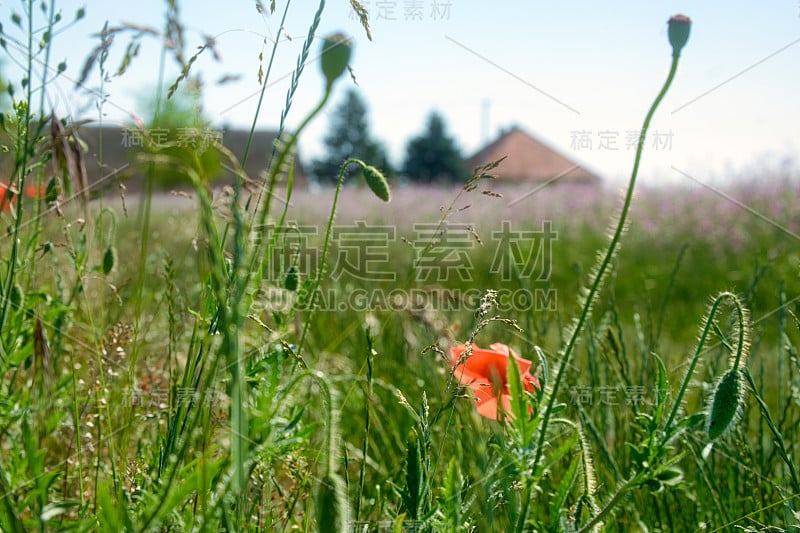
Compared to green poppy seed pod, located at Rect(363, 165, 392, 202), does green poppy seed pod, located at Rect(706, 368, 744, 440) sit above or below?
below

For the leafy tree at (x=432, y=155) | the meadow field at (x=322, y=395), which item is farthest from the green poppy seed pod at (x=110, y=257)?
the leafy tree at (x=432, y=155)

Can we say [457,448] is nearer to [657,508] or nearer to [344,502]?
[657,508]

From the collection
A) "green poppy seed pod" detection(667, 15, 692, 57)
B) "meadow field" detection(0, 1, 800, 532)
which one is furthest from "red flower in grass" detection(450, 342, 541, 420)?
"green poppy seed pod" detection(667, 15, 692, 57)

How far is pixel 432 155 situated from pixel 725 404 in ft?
81.6

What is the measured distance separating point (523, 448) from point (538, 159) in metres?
23.3

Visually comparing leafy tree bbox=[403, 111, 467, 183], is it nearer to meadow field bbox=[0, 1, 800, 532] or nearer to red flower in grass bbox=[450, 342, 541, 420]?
meadow field bbox=[0, 1, 800, 532]

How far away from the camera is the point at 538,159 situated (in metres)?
23.2

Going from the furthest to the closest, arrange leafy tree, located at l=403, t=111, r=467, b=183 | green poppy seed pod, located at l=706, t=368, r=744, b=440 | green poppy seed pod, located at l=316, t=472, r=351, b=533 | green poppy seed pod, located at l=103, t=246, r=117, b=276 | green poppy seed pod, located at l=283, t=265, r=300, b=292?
leafy tree, located at l=403, t=111, r=467, b=183, green poppy seed pod, located at l=103, t=246, r=117, b=276, green poppy seed pod, located at l=283, t=265, r=300, b=292, green poppy seed pod, located at l=706, t=368, r=744, b=440, green poppy seed pod, located at l=316, t=472, r=351, b=533

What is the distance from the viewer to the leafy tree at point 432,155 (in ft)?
82.0

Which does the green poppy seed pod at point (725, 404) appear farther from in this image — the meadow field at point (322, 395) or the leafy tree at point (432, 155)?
the leafy tree at point (432, 155)

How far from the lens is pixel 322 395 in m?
0.67

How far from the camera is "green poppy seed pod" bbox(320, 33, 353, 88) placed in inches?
20.4

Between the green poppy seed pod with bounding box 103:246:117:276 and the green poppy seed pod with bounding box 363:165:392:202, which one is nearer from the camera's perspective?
the green poppy seed pod with bounding box 363:165:392:202

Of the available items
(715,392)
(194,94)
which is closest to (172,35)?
(194,94)
